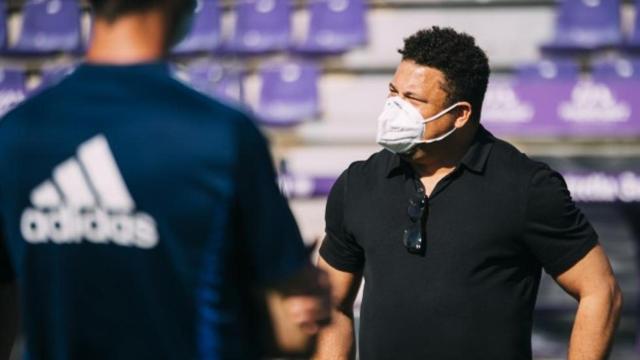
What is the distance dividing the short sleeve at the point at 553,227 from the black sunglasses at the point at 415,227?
281mm

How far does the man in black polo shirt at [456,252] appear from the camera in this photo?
3217 millimetres

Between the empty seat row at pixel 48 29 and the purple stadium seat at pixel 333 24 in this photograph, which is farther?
the empty seat row at pixel 48 29

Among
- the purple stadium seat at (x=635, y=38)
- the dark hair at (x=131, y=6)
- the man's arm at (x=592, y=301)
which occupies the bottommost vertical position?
the purple stadium seat at (x=635, y=38)

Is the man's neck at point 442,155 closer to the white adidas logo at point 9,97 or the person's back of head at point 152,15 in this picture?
the person's back of head at point 152,15

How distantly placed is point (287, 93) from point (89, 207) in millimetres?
6080

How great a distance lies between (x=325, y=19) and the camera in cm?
793

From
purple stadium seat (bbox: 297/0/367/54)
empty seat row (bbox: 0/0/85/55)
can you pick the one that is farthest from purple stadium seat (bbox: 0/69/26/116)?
purple stadium seat (bbox: 297/0/367/54)

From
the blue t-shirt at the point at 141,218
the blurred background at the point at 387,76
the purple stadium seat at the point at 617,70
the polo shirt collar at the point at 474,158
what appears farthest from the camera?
the purple stadium seat at the point at 617,70

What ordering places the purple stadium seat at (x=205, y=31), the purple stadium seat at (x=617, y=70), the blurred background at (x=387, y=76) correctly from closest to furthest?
the blurred background at (x=387, y=76) → the purple stadium seat at (x=617, y=70) → the purple stadium seat at (x=205, y=31)

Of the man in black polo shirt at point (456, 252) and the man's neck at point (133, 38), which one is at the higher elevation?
the man's neck at point (133, 38)

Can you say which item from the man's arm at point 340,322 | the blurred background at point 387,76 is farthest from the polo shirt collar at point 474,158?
the blurred background at point 387,76

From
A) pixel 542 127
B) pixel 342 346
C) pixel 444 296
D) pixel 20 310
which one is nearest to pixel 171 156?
pixel 20 310

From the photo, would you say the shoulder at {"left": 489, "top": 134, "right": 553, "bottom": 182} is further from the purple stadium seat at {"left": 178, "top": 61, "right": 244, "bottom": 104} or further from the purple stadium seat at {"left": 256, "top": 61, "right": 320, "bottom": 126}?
the purple stadium seat at {"left": 178, "top": 61, "right": 244, "bottom": 104}

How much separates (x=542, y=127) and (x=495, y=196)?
14.1 feet
